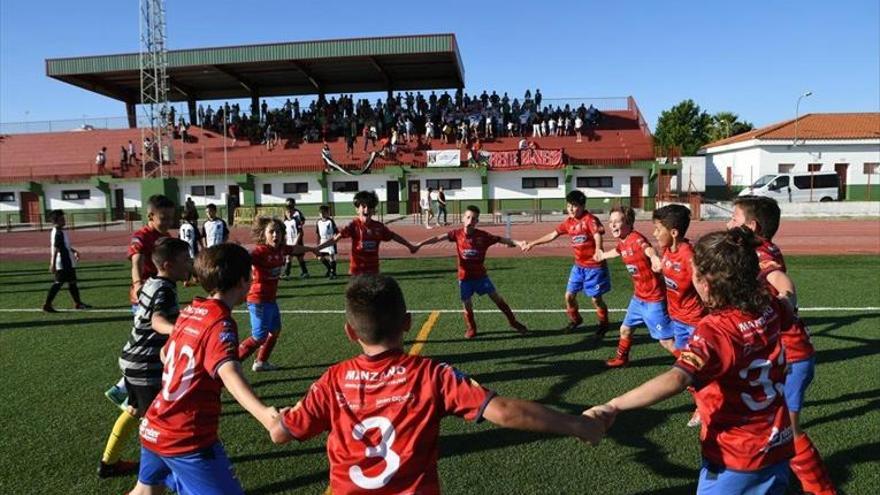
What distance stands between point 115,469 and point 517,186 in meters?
34.4

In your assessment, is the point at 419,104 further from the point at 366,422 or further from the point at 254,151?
the point at 366,422

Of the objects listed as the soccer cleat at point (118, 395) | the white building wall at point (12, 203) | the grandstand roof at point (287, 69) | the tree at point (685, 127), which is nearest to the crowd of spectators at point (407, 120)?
the grandstand roof at point (287, 69)

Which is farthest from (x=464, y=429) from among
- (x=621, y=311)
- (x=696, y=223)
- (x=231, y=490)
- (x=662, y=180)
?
(x=662, y=180)

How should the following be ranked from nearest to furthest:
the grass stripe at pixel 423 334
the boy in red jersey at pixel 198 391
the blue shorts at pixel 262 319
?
the boy in red jersey at pixel 198 391, the blue shorts at pixel 262 319, the grass stripe at pixel 423 334

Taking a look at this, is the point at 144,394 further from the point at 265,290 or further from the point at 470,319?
the point at 470,319

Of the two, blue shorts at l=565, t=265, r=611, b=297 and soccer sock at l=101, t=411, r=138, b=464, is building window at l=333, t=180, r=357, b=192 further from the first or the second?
soccer sock at l=101, t=411, r=138, b=464

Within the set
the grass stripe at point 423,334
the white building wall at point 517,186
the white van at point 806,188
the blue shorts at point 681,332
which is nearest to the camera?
the blue shorts at point 681,332

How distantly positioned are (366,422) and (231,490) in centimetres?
123

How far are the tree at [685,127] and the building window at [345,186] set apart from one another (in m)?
40.2

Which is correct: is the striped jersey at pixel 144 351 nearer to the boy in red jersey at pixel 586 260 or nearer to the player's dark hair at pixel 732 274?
the player's dark hair at pixel 732 274

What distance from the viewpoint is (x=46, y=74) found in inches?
1689

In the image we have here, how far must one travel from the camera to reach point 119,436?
4.40 m

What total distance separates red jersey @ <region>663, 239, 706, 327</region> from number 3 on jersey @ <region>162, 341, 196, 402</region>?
424cm

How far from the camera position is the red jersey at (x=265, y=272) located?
6.84 metres
